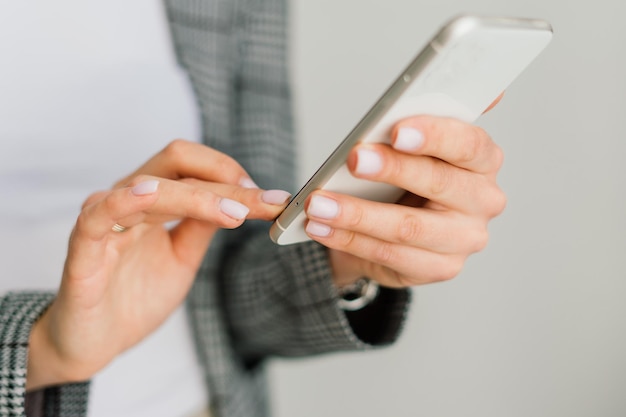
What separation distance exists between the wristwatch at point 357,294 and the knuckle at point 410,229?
0.73 ft

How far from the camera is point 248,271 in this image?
70 cm

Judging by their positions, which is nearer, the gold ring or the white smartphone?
the white smartphone

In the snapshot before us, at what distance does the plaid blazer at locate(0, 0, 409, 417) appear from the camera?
61 centimetres

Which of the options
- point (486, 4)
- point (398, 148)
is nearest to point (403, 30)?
point (486, 4)

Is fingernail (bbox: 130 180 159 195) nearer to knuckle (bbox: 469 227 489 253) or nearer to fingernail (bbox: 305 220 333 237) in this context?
fingernail (bbox: 305 220 333 237)

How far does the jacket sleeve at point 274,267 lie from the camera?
24.3 inches

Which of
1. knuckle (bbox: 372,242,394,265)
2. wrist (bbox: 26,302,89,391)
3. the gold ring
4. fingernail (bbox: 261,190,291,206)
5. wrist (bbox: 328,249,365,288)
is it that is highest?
knuckle (bbox: 372,242,394,265)

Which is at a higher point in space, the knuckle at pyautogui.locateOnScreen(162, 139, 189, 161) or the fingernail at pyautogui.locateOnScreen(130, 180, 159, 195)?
the fingernail at pyautogui.locateOnScreen(130, 180, 159, 195)

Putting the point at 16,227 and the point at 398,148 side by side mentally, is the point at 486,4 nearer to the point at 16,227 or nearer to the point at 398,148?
the point at 398,148

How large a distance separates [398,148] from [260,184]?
41cm

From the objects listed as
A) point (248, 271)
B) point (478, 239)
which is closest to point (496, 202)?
point (478, 239)

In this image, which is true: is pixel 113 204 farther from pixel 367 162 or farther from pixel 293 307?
pixel 293 307

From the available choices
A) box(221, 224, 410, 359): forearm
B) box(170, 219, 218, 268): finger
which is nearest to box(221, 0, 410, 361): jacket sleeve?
box(221, 224, 410, 359): forearm

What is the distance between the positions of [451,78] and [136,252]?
30 cm
